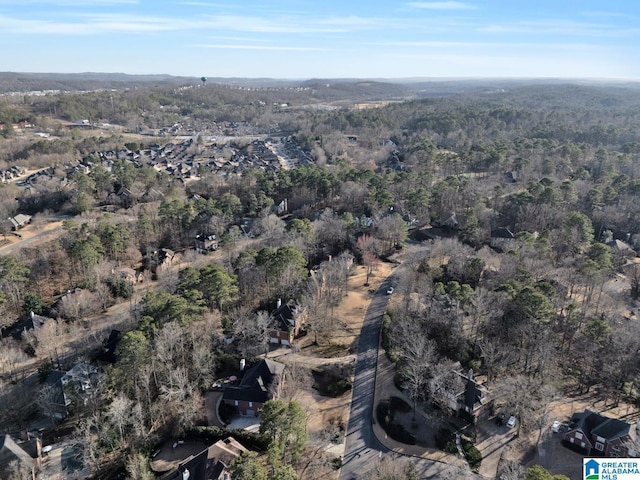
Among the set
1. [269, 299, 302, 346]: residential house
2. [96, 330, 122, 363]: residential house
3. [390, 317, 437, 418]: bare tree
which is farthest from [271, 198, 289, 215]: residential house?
[390, 317, 437, 418]: bare tree

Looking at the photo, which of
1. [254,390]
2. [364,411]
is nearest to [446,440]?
[364,411]

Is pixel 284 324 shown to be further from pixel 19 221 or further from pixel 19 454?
pixel 19 221

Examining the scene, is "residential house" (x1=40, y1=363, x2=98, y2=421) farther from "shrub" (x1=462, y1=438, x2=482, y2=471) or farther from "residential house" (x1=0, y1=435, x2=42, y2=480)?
"shrub" (x1=462, y1=438, x2=482, y2=471)

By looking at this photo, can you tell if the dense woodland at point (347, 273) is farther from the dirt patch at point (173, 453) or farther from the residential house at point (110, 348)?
the residential house at point (110, 348)

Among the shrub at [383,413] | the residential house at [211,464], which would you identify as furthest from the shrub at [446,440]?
the residential house at [211,464]

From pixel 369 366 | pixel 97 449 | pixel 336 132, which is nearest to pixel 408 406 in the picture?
pixel 369 366

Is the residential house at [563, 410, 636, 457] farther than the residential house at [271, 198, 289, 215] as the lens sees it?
No
